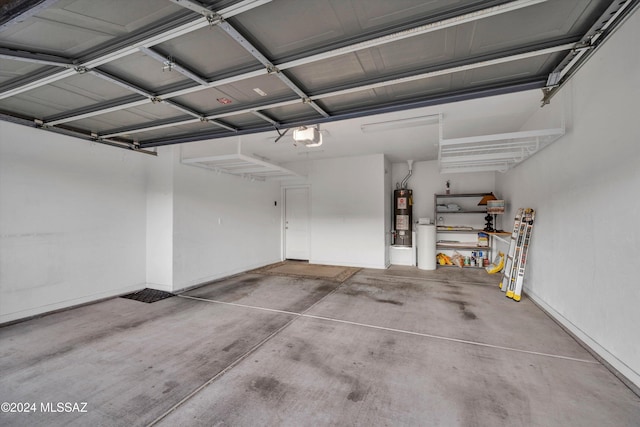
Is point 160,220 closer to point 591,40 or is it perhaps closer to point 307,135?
point 307,135

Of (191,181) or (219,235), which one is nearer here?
(191,181)

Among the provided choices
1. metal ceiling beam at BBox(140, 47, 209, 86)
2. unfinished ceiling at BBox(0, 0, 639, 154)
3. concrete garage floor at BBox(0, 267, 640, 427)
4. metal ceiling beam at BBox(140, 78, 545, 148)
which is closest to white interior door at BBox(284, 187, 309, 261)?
concrete garage floor at BBox(0, 267, 640, 427)

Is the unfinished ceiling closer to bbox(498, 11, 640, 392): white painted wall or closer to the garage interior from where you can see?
the garage interior

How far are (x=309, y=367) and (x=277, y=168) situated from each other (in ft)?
11.6

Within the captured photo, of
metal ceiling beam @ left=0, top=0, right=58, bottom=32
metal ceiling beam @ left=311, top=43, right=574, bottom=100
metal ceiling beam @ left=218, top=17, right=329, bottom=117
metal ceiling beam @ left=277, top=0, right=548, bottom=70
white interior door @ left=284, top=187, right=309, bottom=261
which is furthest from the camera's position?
white interior door @ left=284, top=187, right=309, bottom=261

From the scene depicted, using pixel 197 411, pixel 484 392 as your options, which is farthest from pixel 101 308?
pixel 484 392

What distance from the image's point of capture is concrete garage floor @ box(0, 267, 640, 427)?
1707 millimetres

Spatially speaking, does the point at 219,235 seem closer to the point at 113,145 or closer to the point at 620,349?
the point at 113,145

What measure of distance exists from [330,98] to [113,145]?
150 inches

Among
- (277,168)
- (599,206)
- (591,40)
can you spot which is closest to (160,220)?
(277,168)

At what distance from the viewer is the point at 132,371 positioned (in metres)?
2.18

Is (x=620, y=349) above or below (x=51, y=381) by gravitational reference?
above

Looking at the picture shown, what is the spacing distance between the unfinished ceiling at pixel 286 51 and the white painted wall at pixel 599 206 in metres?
Answer: 0.39

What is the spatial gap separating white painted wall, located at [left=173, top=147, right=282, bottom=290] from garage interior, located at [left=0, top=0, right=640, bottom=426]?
0.06 meters
